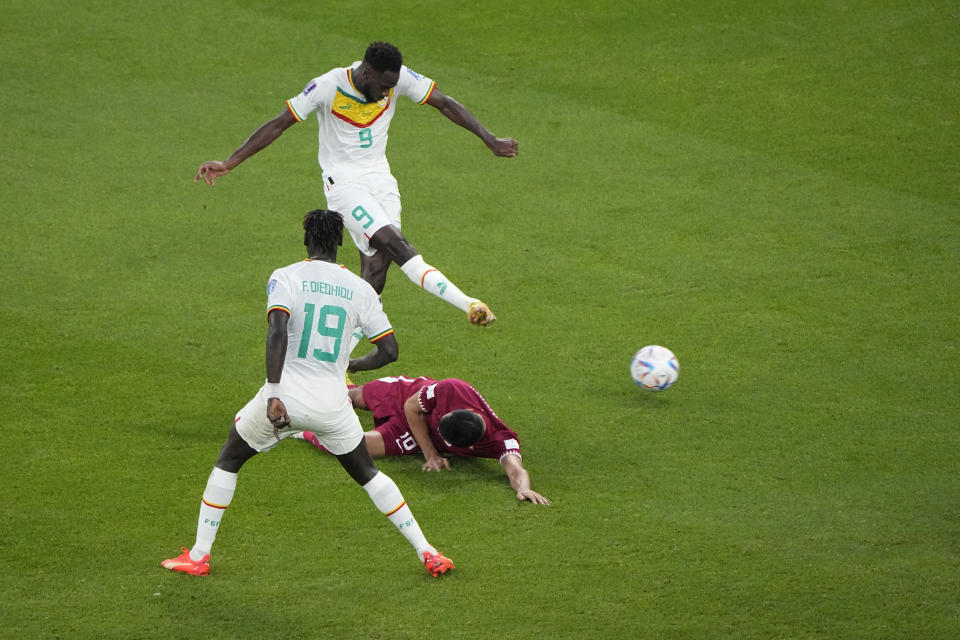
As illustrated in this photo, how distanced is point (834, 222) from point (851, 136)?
9.20 ft

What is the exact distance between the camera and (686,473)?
8.34 metres

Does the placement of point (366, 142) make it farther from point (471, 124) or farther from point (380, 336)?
point (380, 336)

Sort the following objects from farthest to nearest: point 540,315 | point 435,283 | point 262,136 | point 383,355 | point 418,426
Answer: point 540,315 < point 262,136 < point 435,283 < point 418,426 < point 383,355

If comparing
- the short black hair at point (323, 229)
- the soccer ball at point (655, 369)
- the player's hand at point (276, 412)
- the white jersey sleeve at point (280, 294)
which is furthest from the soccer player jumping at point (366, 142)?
the player's hand at point (276, 412)

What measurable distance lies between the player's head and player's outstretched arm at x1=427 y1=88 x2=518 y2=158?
96.3 inches

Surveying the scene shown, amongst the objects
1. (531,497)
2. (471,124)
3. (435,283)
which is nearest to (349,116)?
(471,124)

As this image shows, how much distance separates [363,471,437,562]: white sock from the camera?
267 inches

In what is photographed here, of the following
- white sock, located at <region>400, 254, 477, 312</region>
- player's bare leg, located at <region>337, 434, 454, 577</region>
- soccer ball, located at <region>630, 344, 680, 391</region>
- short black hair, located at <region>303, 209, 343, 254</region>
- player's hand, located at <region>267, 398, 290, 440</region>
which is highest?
short black hair, located at <region>303, 209, 343, 254</region>

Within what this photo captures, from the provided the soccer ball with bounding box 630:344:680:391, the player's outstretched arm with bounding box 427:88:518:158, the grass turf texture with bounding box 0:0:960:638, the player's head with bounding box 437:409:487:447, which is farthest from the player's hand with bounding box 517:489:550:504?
the player's outstretched arm with bounding box 427:88:518:158

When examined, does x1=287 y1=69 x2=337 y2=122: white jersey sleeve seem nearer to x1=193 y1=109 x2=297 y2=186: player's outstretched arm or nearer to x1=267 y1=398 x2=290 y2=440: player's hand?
x1=193 y1=109 x2=297 y2=186: player's outstretched arm

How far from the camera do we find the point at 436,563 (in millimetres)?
6941

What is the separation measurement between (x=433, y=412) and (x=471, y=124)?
258 cm

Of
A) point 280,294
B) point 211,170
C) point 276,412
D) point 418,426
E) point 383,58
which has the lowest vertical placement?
point 418,426

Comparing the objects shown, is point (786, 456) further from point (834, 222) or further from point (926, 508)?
point (834, 222)
